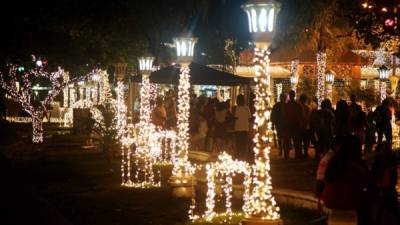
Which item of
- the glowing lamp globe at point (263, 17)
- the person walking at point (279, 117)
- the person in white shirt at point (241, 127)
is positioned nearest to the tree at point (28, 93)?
the person in white shirt at point (241, 127)

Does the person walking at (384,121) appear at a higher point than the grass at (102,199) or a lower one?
higher

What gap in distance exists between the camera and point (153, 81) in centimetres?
2339

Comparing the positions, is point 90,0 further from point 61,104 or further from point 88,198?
point 61,104

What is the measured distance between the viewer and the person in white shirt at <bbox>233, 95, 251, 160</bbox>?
1961 centimetres

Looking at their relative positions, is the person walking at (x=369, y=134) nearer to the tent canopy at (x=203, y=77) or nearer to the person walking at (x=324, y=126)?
the person walking at (x=324, y=126)

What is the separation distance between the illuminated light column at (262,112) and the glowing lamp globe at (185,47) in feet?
16.3

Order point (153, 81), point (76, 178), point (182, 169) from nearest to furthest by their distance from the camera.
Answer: point (182, 169) < point (76, 178) < point (153, 81)

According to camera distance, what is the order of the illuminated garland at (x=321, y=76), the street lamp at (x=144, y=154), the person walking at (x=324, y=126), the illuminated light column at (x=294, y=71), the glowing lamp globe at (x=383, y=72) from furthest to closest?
the illuminated light column at (x=294, y=71)
the glowing lamp globe at (x=383, y=72)
the illuminated garland at (x=321, y=76)
the person walking at (x=324, y=126)
the street lamp at (x=144, y=154)

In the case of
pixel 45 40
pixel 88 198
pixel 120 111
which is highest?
pixel 45 40

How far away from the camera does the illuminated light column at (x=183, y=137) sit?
45.5 feet

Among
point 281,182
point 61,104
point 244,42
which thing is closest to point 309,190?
point 281,182

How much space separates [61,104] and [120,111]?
32.3 meters

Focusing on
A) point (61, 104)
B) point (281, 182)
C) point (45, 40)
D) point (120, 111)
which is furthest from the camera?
point (61, 104)

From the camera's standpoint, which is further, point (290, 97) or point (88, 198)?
point (290, 97)
